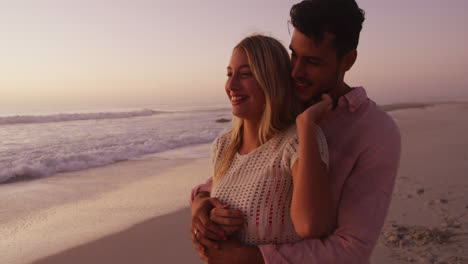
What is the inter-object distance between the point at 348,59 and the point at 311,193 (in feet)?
2.95

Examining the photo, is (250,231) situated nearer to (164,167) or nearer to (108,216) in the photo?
(108,216)

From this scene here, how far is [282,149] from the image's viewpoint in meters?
1.93

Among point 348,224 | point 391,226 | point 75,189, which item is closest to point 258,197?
point 348,224

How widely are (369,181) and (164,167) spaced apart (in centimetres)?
737

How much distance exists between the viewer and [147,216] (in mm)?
5238

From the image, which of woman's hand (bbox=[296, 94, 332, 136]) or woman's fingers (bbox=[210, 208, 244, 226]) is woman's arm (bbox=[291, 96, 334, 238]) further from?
woman's fingers (bbox=[210, 208, 244, 226])

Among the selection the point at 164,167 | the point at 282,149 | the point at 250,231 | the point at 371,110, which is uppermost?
the point at 371,110

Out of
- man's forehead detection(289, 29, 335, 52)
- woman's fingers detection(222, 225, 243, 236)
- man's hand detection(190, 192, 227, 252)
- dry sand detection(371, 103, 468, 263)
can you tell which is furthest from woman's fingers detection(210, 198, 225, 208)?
dry sand detection(371, 103, 468, 263)

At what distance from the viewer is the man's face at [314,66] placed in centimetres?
195

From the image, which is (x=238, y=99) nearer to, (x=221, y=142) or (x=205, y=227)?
(x=221, y=142)

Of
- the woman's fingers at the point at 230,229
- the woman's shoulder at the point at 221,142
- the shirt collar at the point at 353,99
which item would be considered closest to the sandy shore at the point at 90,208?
the woman's shoulder at the point at 221,142

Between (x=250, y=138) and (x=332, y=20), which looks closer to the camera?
(x=332, y=20)

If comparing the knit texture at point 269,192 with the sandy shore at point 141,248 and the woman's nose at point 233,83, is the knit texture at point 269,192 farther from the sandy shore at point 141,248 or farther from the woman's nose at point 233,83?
the sandy shore at point 141,248

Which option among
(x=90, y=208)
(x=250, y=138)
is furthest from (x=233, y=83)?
(x=90, y=208)
